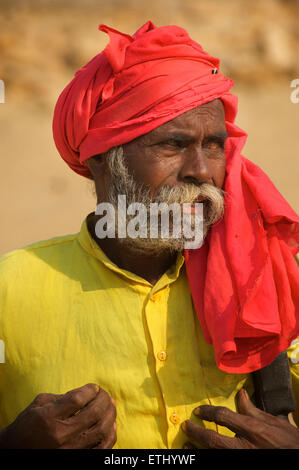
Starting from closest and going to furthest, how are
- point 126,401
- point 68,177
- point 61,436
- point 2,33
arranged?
1. point 61,436
2. point 126,401
3. point 68,177
4. point 2,33

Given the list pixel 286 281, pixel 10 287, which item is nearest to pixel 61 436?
pixel 10 287

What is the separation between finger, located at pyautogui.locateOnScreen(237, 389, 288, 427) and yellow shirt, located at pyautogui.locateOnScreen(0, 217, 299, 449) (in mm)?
68

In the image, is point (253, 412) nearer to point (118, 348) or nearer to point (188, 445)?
point (188, 445)

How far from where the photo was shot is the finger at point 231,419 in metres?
2.86

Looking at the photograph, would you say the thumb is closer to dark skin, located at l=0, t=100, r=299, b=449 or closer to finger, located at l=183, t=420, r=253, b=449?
dark skin, located at l=0, t=100, r=299, b=449

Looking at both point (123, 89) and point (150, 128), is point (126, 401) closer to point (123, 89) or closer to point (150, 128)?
point (150, 128)

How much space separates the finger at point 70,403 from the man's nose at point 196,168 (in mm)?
1055

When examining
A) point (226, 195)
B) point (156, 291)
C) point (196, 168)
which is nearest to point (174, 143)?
point (196, 168)

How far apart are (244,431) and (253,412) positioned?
0.13 meters

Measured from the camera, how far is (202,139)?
3.16 m

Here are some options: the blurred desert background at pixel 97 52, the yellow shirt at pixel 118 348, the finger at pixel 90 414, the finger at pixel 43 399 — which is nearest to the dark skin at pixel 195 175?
the yellow shirt at pixel 118 348

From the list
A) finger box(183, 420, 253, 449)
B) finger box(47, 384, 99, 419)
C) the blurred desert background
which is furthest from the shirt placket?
the blurred desert background

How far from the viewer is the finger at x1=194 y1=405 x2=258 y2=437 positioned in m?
2.86

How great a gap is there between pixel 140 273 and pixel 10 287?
2.06 ft
